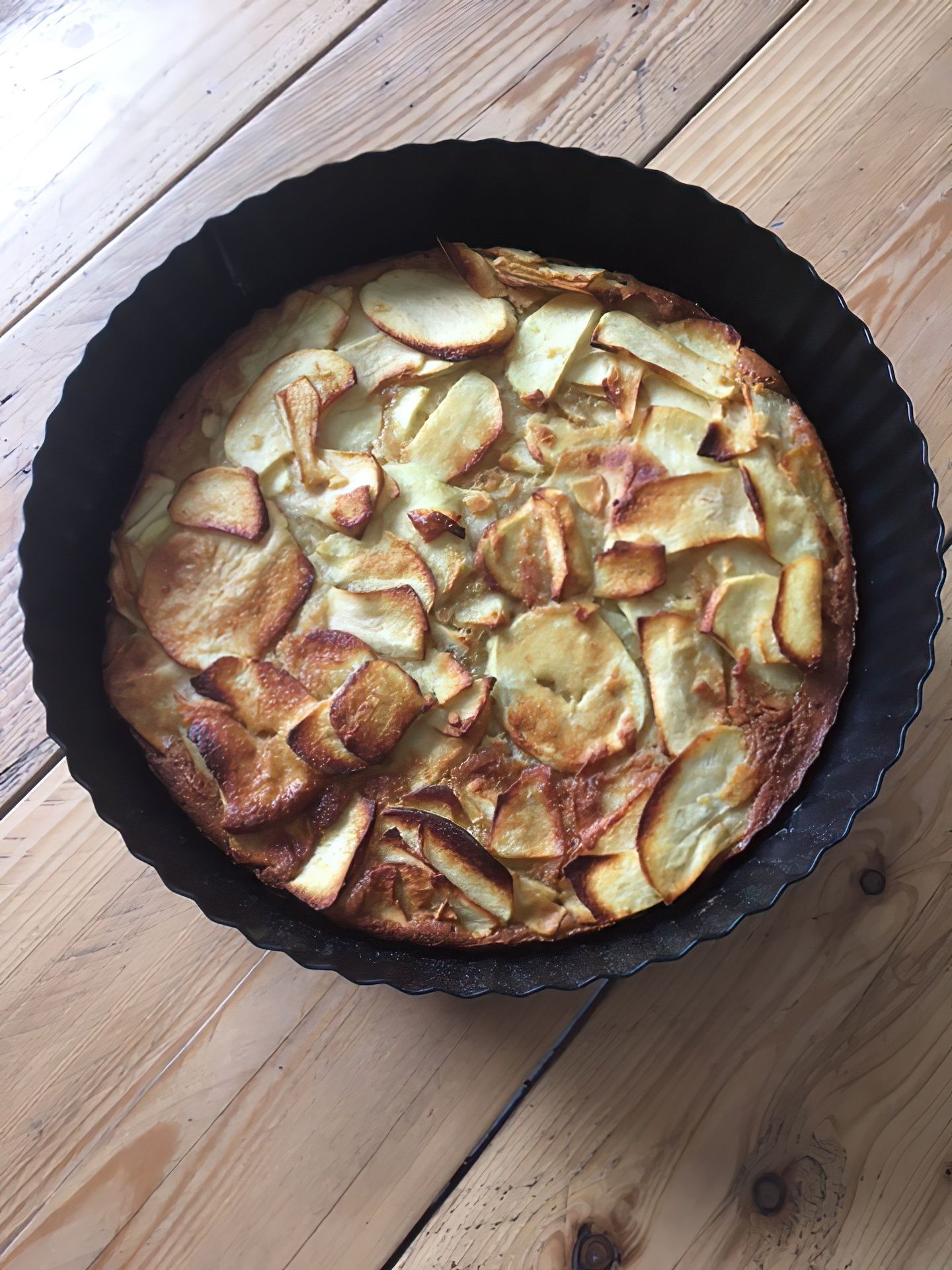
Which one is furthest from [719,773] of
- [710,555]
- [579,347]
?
[579,347]

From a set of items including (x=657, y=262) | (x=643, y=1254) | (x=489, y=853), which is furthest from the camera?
(x=657, y=262)

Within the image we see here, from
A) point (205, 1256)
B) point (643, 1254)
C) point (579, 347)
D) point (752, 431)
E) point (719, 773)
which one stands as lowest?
point (643, 1254)

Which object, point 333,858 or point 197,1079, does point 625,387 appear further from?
point 197,1079

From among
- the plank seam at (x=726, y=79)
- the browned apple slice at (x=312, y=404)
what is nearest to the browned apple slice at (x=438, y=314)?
the browned apple slice at (x=312, y=404)

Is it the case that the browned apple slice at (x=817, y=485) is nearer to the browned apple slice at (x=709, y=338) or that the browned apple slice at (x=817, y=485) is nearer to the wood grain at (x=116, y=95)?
the browned apple slice at (x=709, y=338)

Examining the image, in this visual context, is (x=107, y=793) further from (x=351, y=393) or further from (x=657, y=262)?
(x=657, y=262)

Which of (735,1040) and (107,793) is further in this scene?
(735,1040)

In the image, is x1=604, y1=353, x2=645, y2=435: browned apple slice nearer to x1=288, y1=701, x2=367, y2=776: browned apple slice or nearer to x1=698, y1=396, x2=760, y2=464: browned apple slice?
x1=698, y1=396, x2=760, y2=464: browned apple slice
